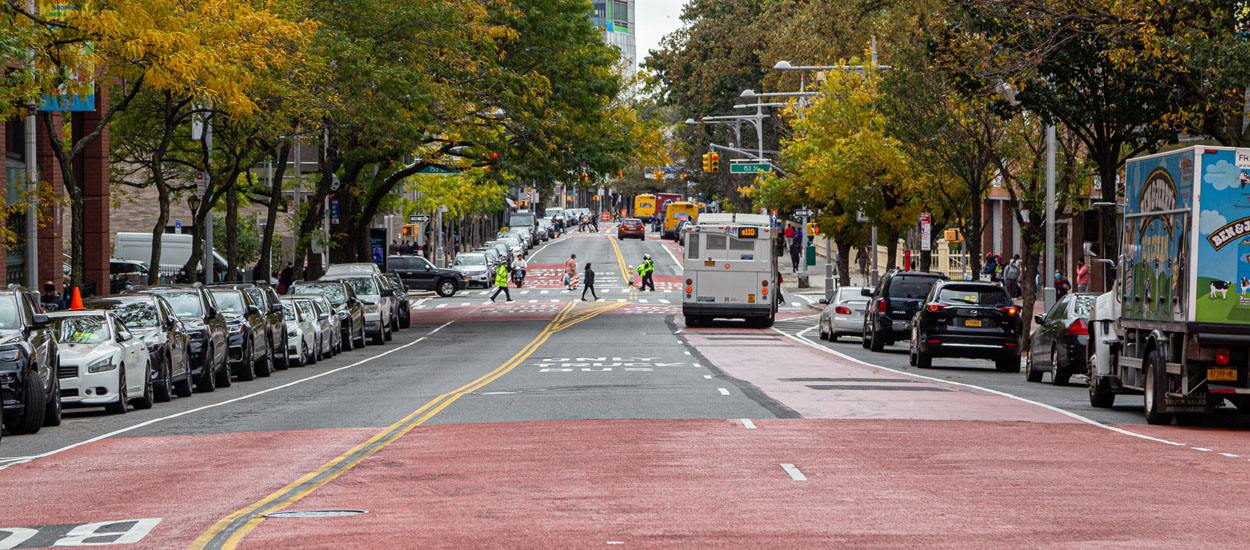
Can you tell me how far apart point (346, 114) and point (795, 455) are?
23.5m

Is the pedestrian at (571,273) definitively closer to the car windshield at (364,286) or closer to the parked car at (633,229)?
the car windshield at (364,286)

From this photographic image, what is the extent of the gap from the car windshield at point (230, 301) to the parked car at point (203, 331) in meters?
0.94

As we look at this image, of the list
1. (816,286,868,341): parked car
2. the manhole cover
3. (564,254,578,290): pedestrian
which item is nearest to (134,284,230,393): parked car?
the manhole cover

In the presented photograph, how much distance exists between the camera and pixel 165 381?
74.5 feet

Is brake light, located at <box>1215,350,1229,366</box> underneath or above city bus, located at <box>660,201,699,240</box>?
underneath

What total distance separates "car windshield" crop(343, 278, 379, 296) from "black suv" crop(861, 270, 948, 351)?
13.3 meters

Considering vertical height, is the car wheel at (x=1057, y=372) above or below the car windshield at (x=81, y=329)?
below

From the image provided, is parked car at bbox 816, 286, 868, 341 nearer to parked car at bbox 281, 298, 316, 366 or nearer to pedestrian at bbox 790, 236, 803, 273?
parked car at bbox 281, 298, 316, 366

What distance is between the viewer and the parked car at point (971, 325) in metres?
29.2

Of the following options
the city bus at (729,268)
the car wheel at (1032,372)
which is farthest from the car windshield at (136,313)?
the city bus at (729,268)

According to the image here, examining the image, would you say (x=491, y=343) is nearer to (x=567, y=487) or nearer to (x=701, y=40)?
(x=567, y=487)

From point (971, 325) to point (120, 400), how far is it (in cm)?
1552

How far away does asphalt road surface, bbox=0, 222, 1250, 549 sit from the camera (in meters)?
9.95

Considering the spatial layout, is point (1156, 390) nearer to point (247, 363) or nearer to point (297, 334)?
point (247, 363)
